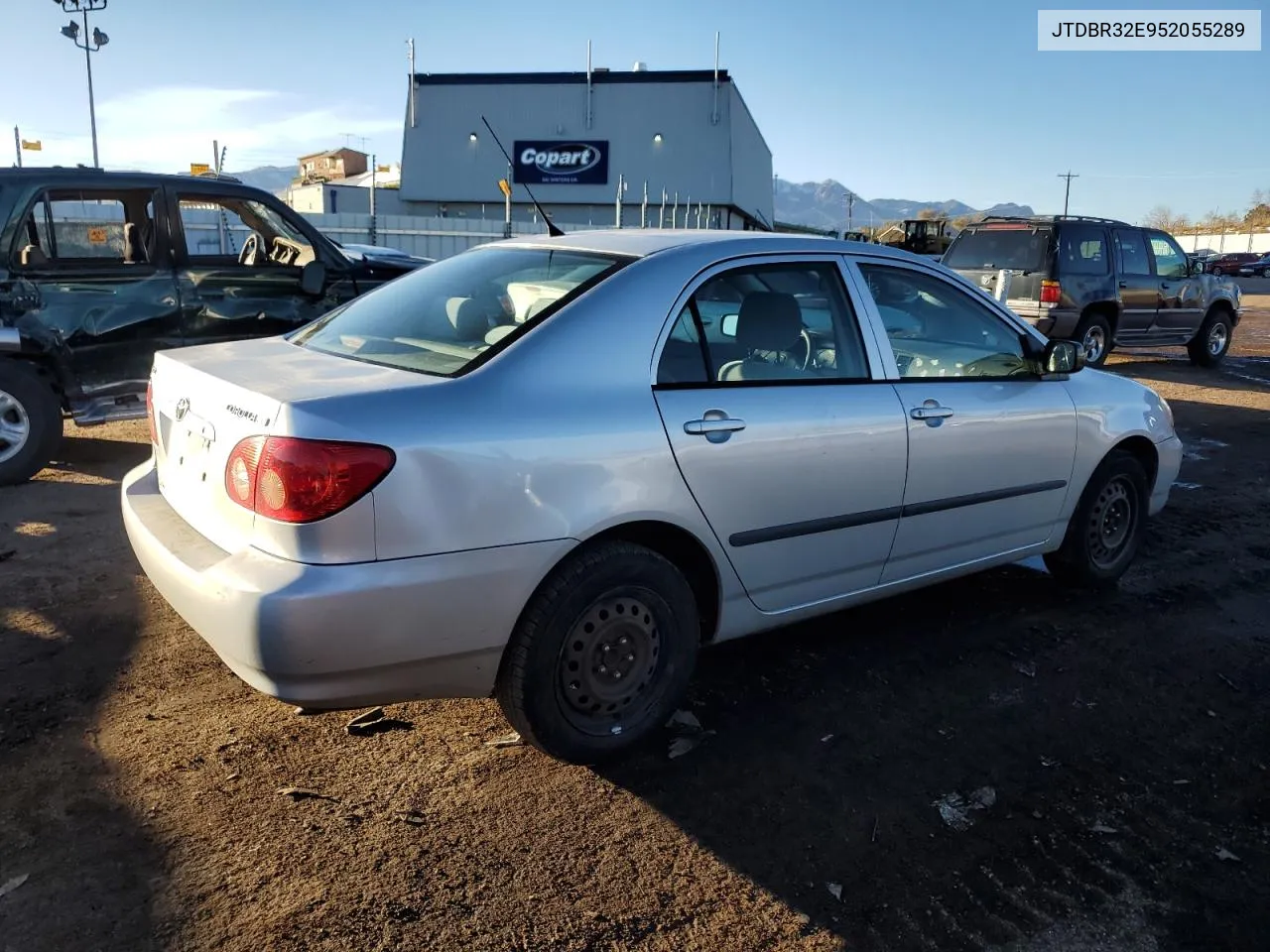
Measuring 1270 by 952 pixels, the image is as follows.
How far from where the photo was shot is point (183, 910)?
2408 mm

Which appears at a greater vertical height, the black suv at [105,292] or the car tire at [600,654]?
the black suv at [105,292]

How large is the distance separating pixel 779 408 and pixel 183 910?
7.41 feet

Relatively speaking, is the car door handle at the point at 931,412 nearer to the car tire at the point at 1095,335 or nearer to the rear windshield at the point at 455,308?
the rear windshield at the point at 455,308

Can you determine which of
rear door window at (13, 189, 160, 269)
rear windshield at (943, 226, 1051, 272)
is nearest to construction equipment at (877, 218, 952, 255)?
rear windshield at (943, 226, 1051, 272)

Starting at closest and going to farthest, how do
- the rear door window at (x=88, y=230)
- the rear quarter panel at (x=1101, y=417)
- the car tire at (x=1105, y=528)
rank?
the rear quarter panel at (x=1101, y=417), the car tire at (x=1105, y=528), the rear door window at (x=88, y=230)

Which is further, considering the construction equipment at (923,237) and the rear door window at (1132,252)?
the construction equipment at (923,237)

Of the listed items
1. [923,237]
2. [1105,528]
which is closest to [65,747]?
[1105,528]

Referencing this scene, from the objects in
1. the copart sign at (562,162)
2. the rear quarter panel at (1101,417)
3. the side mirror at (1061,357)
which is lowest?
the rear quarter panel at (1101,417)

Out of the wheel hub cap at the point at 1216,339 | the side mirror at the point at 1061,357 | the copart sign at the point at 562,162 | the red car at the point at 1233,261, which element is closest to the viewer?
the side mirror at the point at 1061,357

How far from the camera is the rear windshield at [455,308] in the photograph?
123 inches

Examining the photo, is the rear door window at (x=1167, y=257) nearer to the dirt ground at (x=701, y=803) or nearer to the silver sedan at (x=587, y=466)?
the dirt ground at (x=701, y=803)

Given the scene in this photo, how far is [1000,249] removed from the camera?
496 inches

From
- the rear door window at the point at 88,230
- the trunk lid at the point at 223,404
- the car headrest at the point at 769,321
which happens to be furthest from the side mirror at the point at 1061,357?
the rear door window at the point at 88,230

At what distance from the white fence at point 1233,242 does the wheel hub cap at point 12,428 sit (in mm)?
82816
